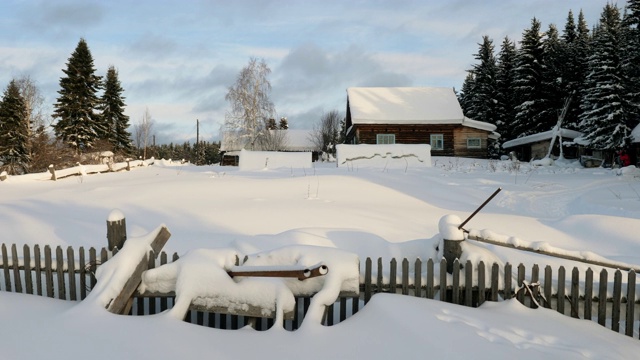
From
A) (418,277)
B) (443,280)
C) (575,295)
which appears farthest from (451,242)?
(575,295)

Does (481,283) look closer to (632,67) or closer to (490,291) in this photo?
(490,291)

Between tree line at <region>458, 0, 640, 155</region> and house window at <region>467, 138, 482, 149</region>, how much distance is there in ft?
23.8

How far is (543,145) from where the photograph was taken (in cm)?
3441

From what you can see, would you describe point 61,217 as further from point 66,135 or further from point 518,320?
point 66,135

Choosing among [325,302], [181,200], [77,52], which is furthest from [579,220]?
[77,52]

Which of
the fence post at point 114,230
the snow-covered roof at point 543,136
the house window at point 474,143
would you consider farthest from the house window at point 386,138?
the fence post at point 114,230

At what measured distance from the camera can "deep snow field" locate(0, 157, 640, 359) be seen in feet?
11.2

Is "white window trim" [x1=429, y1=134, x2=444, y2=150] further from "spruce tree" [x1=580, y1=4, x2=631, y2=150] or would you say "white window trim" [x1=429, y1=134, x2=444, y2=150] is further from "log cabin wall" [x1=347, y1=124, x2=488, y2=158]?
"spruce tree" [x1=580, y1=4, x2=631, y2=150]

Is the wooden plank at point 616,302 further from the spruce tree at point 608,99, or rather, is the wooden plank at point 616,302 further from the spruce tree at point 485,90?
the spruce tree at point 485,90

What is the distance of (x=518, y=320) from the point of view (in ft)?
12.7

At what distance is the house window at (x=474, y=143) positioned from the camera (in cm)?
3088

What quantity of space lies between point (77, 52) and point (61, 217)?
3620 cm

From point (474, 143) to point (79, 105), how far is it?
34003mm

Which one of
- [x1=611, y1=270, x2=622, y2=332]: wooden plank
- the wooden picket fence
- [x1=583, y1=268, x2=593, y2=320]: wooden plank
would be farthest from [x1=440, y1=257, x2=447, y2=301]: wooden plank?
[x1=611, y1=270, x2=622, y2=332]: wooden plank
